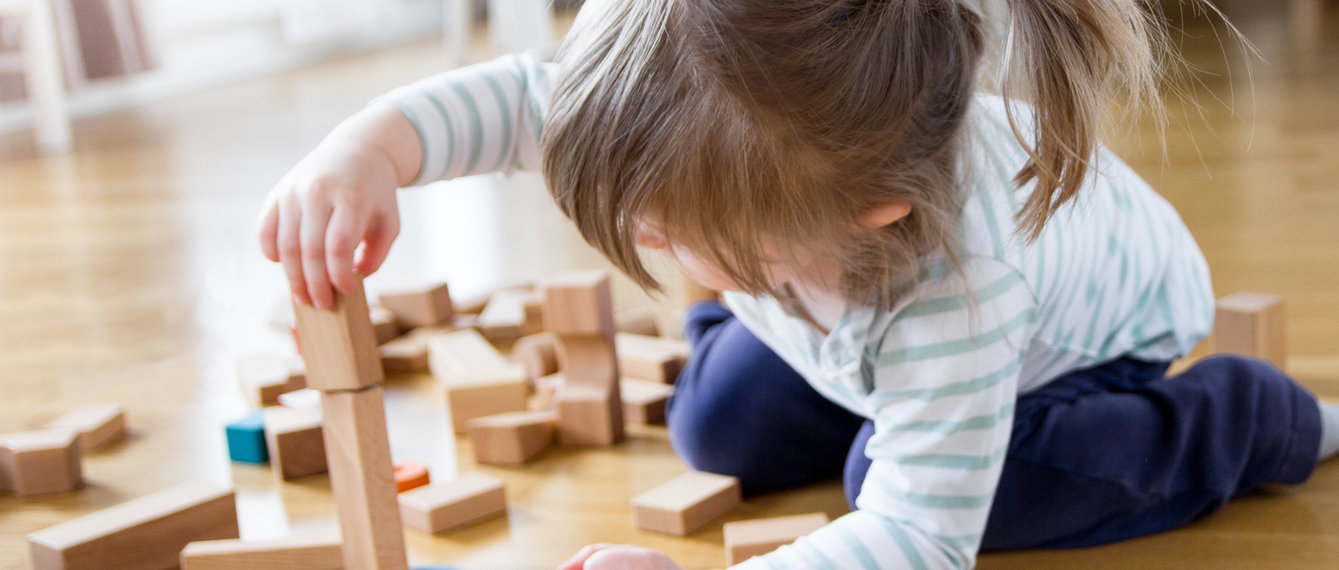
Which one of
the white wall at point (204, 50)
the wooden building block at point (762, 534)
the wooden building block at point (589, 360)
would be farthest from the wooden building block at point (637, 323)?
the white wall at point (204, 50)

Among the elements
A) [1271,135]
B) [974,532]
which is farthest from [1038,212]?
[1271,135]

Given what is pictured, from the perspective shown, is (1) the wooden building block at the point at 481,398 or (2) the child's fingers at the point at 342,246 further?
(1) the wooden building block at the point at 481,398

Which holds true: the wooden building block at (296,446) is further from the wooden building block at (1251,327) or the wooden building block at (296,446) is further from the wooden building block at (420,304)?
the wooden building block at (1251,327)

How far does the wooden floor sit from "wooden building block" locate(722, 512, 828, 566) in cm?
3

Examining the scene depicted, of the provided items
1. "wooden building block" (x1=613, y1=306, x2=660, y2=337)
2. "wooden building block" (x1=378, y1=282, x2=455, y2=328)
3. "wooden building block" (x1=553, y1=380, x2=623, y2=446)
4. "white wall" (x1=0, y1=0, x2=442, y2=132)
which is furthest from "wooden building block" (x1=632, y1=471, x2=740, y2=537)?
"white wall" (x1=0, y1=0, x2=442, y2=132)

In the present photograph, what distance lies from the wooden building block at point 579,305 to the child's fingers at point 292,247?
319 millimetres

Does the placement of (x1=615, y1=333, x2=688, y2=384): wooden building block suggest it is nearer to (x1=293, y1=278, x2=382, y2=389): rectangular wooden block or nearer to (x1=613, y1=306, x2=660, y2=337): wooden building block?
(x1=613, y1=306, x2=660, y2=337): wooden building block

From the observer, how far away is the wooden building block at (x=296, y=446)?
0.90 metres

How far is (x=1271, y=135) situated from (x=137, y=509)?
177cm

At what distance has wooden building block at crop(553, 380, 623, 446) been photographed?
37.0 inches

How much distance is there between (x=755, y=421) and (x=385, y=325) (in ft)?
1.51

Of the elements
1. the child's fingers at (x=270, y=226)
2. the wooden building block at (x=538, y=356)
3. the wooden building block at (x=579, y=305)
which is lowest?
the wooden building block at (x=538, y=356)

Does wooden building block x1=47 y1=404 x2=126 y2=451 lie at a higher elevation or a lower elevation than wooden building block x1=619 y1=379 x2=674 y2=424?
higher

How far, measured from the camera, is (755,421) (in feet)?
2.88
